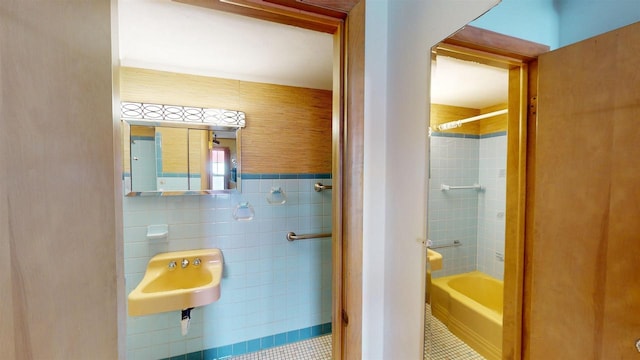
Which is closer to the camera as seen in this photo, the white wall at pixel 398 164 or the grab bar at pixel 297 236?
the white wall at pixel 398 164

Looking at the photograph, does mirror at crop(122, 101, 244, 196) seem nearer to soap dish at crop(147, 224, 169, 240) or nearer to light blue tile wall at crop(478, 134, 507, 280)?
soap dish at crop(147, 224, 169, 240)

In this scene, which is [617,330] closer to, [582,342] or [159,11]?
[582,342]

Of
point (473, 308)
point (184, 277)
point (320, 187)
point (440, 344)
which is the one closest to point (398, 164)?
point (473, 308)

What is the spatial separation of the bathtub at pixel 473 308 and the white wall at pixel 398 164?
6 cm

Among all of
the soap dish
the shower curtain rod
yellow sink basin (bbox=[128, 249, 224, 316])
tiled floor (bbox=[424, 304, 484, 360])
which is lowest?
yellow sink basin (bbox=[128, 249, 224, 316])

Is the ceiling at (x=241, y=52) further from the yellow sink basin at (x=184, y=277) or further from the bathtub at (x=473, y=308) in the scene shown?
the yellow sink basin at (x=184, y=277)

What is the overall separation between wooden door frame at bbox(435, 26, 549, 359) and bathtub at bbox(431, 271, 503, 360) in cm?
2

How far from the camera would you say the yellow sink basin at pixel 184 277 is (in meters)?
1.31

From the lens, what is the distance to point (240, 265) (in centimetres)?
180

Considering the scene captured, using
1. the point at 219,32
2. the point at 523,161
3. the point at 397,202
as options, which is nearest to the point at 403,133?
the point at 397,202

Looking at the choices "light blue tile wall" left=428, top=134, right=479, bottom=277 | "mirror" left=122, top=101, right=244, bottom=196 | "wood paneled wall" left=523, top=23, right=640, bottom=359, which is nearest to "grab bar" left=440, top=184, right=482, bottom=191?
"light blue tile wall" left=428, top=134, right=479, bottom=277

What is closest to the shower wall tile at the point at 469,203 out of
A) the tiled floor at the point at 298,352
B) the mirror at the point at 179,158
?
the mirror at the point at 179,158

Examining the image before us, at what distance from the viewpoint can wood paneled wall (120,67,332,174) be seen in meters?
1.60

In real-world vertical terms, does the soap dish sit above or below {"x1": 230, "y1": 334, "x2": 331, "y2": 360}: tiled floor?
above
